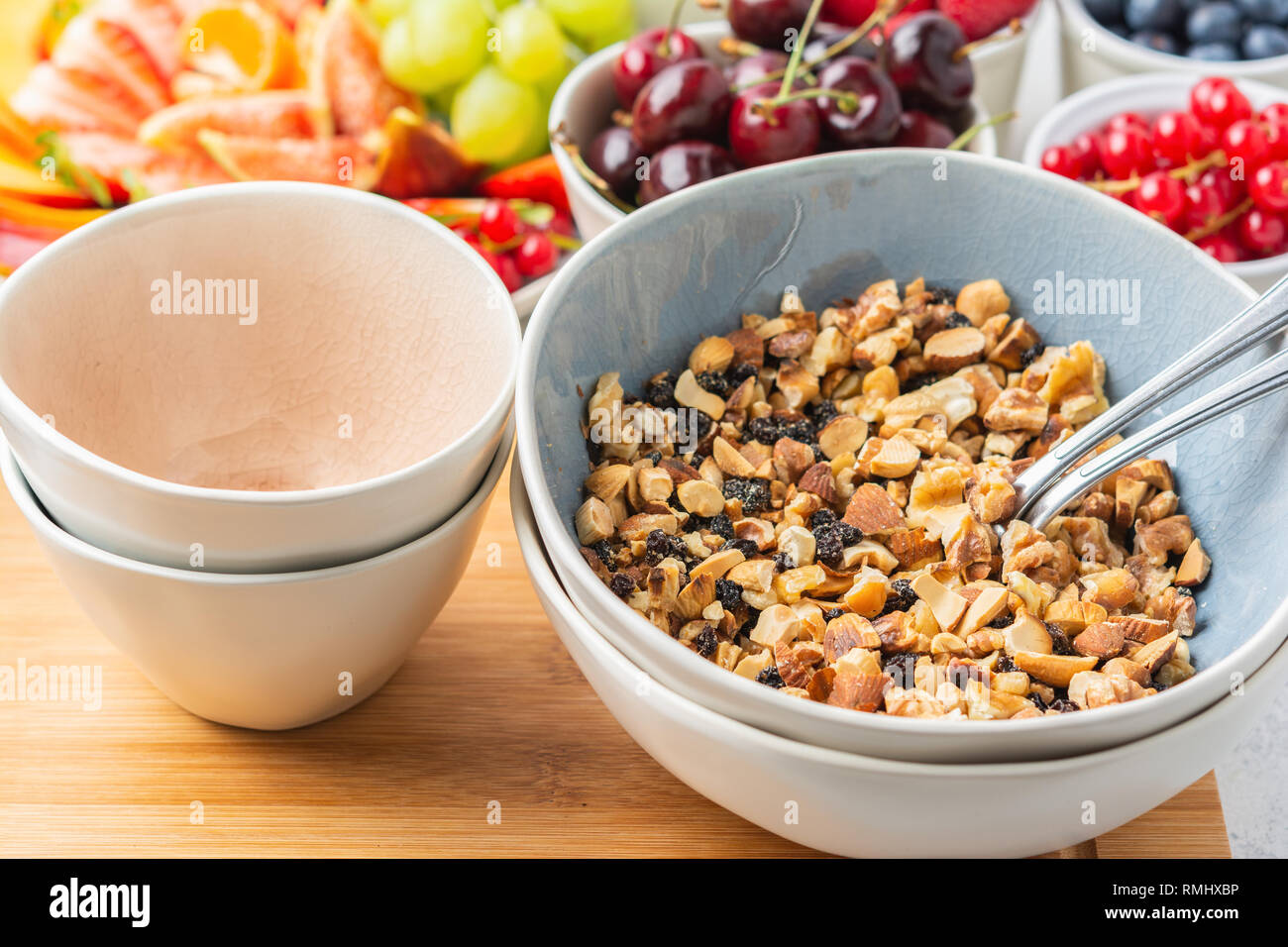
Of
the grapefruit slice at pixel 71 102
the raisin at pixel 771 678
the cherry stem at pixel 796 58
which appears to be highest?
the cherry stem at pixel 796 58

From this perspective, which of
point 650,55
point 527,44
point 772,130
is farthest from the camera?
point 527,44

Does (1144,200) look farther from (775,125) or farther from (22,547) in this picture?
(22,547)

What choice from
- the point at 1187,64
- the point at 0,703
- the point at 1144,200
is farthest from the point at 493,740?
the point at 1187,64

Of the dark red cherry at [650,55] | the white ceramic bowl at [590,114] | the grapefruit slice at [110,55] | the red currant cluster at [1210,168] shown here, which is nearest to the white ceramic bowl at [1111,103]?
the red currant cluster at [1210,168]

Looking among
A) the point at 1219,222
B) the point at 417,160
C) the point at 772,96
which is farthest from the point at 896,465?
the point at 417,160

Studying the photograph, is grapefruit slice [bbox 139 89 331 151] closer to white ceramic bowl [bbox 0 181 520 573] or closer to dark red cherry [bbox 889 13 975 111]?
white ceramic bowl [bbox 0 181 520 573]

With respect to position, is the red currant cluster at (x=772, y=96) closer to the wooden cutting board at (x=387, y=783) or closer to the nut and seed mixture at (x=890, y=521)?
the nut and seed mixture at (x=890, y=521)

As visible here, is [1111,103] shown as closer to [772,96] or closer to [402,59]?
[772,96]
